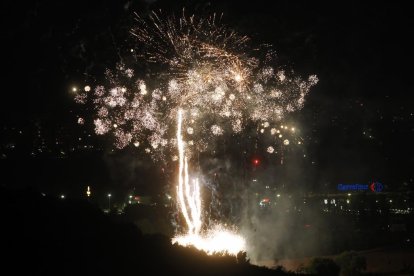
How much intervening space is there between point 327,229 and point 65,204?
657 inches

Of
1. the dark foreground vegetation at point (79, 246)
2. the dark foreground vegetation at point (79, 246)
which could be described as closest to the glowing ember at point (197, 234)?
the dark foreground vegetation at point (79, 246)

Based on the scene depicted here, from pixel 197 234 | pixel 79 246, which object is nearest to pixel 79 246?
pixel 79 246

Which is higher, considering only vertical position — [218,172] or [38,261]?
[218,172]

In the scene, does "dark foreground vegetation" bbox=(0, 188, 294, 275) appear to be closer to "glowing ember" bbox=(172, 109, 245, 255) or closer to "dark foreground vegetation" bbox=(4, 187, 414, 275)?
"dark foreground vegetation" bbox=(4, 187, 414, 275)

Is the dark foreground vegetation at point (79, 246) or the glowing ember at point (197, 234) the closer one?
the dark foreground vegetation at point (79, 246)

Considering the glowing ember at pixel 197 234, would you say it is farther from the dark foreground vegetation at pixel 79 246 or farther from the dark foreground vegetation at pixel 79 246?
the dark foreground vegetation at pixel 79 246

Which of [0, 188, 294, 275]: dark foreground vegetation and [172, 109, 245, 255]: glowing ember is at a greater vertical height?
[172, 109, 245, 255]: glowing ember

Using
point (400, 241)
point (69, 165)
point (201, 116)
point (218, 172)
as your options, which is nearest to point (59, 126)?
point (69, 165)

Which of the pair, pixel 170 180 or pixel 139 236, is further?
pixel 170 180

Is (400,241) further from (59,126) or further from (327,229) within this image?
(59,126)

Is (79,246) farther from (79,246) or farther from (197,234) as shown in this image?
(197,234)

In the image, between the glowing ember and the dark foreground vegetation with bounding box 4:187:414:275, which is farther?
the glowing ember

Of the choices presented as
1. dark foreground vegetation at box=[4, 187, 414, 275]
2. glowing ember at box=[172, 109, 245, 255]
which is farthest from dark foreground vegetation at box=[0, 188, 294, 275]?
glowing ember at box=[172, 109, 245, 255]

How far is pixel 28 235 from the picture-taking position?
21.3ft
